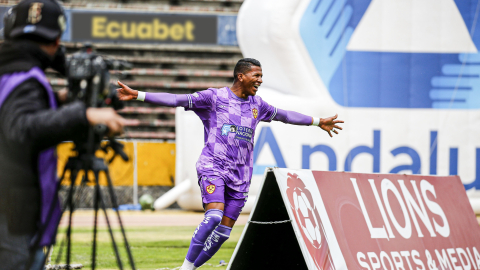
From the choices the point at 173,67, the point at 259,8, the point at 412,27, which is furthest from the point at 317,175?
the point at 173,67

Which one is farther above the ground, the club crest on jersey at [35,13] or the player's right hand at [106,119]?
the club crest on jersey at [35,13]

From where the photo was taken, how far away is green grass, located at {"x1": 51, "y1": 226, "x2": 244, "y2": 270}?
21.5ft

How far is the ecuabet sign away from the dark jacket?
7.47 ft

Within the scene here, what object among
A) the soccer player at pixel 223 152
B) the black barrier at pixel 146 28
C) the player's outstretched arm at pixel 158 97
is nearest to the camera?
the player's outstretched arm at pixel 158 97

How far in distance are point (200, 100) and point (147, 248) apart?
3206 mm

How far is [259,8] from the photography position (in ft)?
38.6

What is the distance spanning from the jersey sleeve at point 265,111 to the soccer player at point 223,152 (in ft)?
0.11

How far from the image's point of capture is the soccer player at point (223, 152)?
513 cm

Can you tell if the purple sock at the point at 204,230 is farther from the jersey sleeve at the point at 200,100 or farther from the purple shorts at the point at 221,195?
the jersey sleeve at the point at 200,100

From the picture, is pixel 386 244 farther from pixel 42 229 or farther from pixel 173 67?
pixel 173 67

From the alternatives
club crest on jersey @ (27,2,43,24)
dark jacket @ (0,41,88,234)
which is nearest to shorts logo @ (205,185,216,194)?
dark jacket @ (0,41,88,234)

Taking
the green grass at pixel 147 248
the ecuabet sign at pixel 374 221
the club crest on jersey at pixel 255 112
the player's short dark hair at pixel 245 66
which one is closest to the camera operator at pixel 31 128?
the ecuabet sign at pixel 374 221

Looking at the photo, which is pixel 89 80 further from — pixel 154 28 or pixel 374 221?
pixel 154 28

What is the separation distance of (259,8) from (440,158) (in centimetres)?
476
